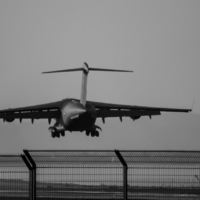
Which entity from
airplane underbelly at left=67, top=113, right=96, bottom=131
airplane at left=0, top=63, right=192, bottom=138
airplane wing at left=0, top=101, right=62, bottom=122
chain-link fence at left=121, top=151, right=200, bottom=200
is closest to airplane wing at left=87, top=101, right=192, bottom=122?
airplane at left=0, top=63, right=192, bottom=138

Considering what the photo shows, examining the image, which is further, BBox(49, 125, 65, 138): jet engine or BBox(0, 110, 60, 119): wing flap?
BBox(0, 110, 60, 119): wing flap

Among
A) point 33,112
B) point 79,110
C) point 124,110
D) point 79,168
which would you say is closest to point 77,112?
point 79,110

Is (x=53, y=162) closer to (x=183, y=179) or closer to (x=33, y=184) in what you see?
(x=33, y=184)

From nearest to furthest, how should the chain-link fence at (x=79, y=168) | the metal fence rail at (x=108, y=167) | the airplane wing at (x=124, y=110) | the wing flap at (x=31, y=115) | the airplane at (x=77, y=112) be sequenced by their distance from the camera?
the metal fence rail at (x=108, y=167)
the chain-link fence at (x=79, y=168)
the airplane at (x=77, y=112)
the wing flap at (x=31, y=115)
the airplane wing at (x=124, y=110)

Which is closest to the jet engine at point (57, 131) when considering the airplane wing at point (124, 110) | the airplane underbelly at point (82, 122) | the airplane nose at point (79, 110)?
the airplane underbelly at point (82, 122)

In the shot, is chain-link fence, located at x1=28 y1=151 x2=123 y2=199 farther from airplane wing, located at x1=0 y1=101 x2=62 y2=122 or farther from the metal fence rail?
airplane wing, located at x1=0 y1=101 x2=62 y2=122

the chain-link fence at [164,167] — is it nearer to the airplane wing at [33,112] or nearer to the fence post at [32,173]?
the fence post at [32,173]

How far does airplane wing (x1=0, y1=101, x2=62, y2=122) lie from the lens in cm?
6788

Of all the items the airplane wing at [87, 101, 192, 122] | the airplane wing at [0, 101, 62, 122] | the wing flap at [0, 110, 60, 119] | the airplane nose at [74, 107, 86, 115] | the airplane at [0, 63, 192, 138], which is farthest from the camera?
the airplane wing at [87, 101, 192, 122]

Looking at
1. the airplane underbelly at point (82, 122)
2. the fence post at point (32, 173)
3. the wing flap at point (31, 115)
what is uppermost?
the wing flap at point (31, 115)

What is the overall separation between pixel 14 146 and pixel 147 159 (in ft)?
311

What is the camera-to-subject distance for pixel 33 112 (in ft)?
234

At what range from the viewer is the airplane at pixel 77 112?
58.3 m

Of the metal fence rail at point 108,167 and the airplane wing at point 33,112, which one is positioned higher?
the airplane wing at point 33,112
